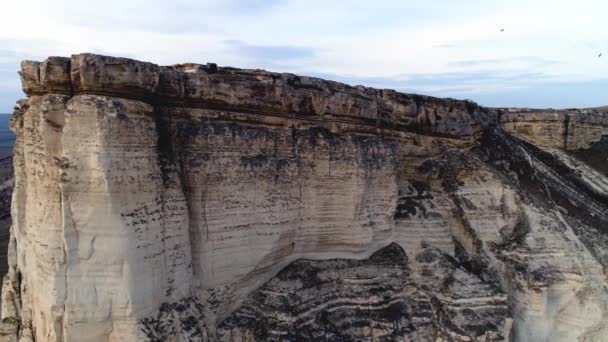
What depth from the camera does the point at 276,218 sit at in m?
16.1

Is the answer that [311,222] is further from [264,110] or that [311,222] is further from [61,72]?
[61,72]

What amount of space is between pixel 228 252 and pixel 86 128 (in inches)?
207

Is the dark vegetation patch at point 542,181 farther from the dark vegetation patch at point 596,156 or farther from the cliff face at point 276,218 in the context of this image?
the dark vegetation patch at point 596,156

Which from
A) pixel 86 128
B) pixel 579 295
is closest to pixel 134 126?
pixel 86 128

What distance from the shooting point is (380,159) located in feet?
59.7

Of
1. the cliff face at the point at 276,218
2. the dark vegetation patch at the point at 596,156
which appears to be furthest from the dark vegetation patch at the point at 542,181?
the dark vegetation patch at the point at 596,156

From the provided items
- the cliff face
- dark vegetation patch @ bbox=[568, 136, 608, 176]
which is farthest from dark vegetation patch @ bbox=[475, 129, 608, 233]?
dark vegetation patch @ bbox=[568, 136, 608, 176]

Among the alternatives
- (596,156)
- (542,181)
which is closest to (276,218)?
(542,181)

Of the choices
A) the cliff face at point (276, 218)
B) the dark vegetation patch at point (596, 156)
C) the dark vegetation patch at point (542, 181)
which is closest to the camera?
the cliff face at point (276, 218)

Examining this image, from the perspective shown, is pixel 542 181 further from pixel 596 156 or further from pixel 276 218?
pixel 276 218

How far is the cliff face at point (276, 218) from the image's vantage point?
1282 centimetres

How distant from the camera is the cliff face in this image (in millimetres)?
12820

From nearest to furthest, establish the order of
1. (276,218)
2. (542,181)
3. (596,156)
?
(276,218) < (542,181) < (596,156)

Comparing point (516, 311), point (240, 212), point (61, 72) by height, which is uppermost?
point (61, 72)
